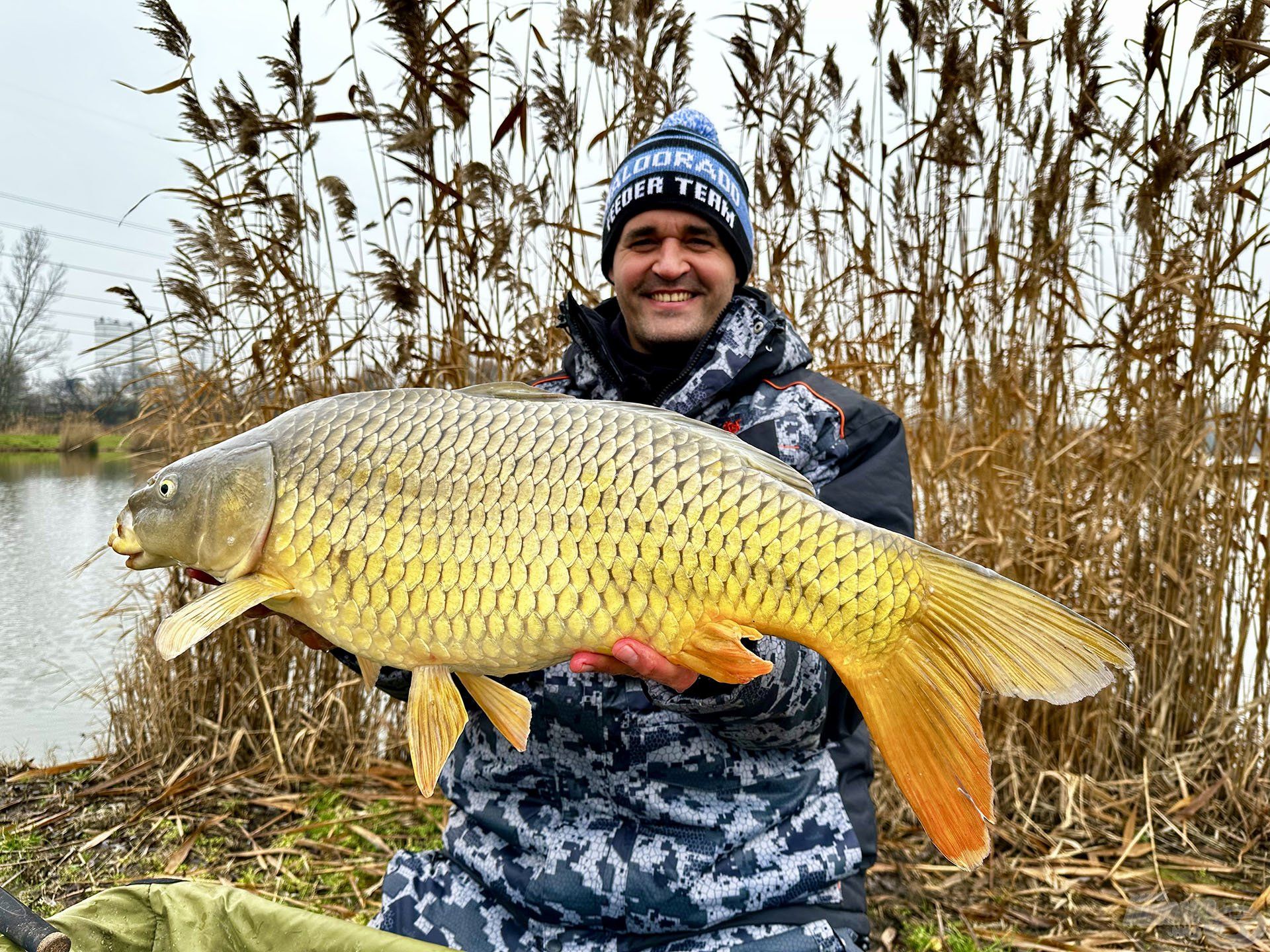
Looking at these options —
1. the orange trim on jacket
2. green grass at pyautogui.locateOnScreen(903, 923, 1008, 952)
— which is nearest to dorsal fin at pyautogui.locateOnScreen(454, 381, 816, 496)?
the orange trim on jacket

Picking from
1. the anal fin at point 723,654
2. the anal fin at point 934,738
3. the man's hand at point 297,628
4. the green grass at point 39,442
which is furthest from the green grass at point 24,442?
the anal fin at point 934,738

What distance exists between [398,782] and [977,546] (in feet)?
5.57

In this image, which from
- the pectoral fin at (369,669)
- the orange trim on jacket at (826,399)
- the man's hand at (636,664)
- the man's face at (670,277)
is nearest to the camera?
the man's hand at (636,664)

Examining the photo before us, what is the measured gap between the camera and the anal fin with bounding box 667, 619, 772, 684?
3.17 ft

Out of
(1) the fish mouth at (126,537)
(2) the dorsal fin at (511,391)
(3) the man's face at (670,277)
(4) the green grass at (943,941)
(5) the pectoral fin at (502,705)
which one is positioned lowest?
(4) the green grass at (943,941)

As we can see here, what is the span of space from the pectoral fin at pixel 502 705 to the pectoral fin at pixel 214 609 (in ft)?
0.81

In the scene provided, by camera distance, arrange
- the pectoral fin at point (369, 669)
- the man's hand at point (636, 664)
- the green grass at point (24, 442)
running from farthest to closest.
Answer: the green grass at point (24, 442)
the pectoral fin at point (369, 669)
the man's hand at point (636, 664)

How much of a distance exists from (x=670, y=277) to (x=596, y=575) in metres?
0.76

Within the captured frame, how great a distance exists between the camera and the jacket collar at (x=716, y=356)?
57.4 inches

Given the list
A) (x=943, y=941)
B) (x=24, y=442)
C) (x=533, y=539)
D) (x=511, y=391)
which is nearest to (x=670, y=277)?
(x=511, y=391)

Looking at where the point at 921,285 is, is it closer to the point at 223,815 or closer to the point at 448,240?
the point at 448,240

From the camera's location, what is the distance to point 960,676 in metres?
0.95

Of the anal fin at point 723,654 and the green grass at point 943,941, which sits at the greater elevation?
the anal fin at point 723,654

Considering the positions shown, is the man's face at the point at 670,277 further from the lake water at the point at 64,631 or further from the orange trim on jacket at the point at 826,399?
the lake water at the point at 64,631
